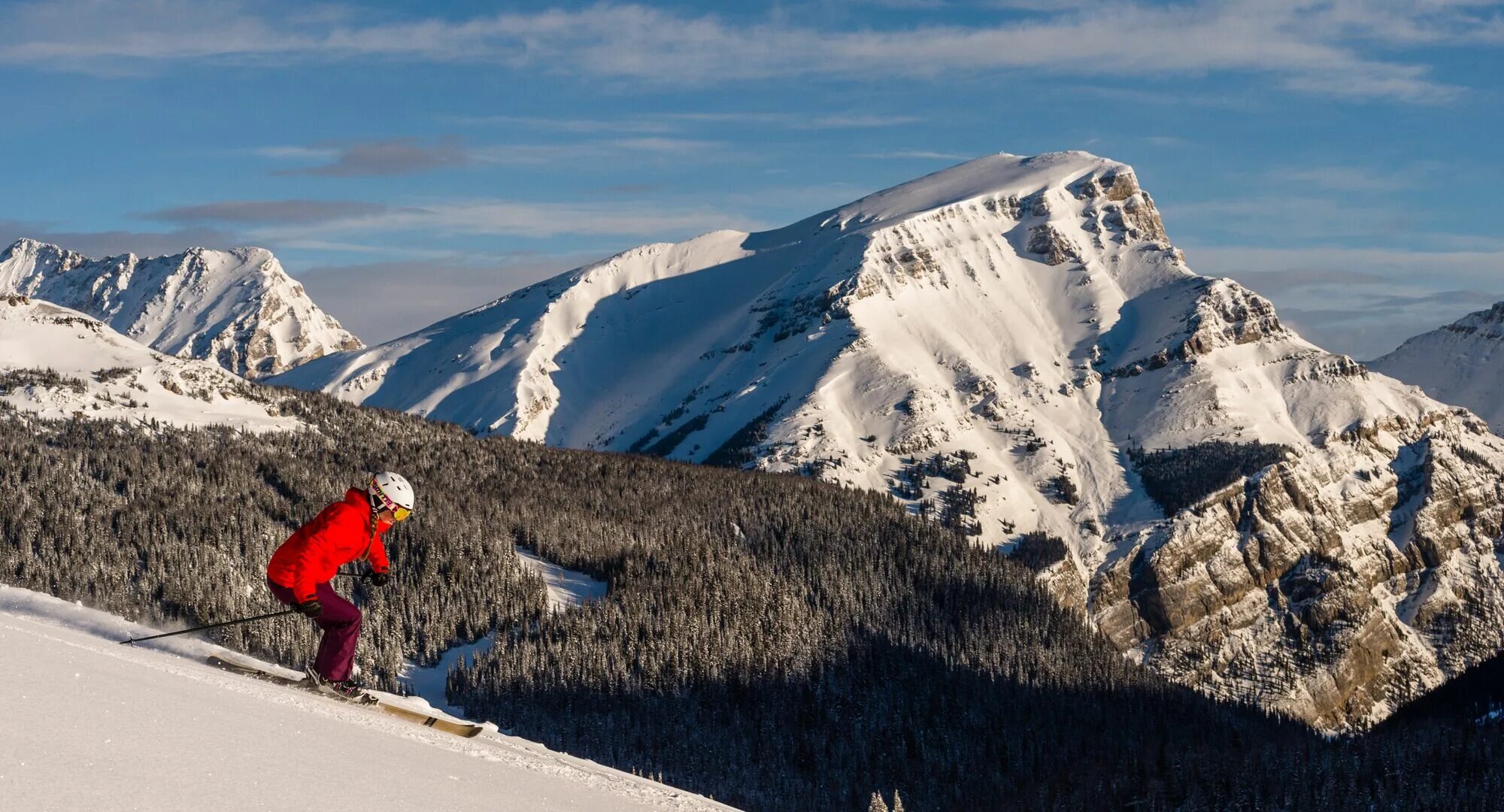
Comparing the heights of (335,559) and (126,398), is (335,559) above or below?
above

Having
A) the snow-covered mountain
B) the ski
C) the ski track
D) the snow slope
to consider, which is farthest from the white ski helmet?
the snow-covered mountain

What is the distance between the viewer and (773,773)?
13288 centimetres

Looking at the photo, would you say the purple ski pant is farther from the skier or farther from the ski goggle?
the ski goggle

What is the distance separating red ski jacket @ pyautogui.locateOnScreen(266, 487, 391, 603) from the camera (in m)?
26.7

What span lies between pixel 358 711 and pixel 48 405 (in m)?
174

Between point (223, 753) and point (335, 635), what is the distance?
11188 mm

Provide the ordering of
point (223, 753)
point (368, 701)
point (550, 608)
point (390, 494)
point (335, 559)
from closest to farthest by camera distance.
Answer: point (223, 753), point (368, 701), point (335, 559), point (390, 494), point (550, 608)

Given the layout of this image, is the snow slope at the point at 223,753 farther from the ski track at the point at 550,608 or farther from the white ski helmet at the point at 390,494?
the ski track at the point at 550,608

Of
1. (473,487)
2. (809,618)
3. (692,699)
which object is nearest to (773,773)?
(692,699)

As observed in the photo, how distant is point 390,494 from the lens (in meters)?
28.0

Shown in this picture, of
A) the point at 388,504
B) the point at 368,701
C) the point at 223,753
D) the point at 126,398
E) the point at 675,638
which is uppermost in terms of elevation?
the point at 388,504

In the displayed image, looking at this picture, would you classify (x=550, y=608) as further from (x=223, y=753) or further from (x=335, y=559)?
(x=223, y=753)

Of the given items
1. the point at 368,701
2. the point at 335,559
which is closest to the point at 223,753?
the point at 368,701

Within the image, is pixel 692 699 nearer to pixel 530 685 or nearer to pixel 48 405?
pixel 530 685
